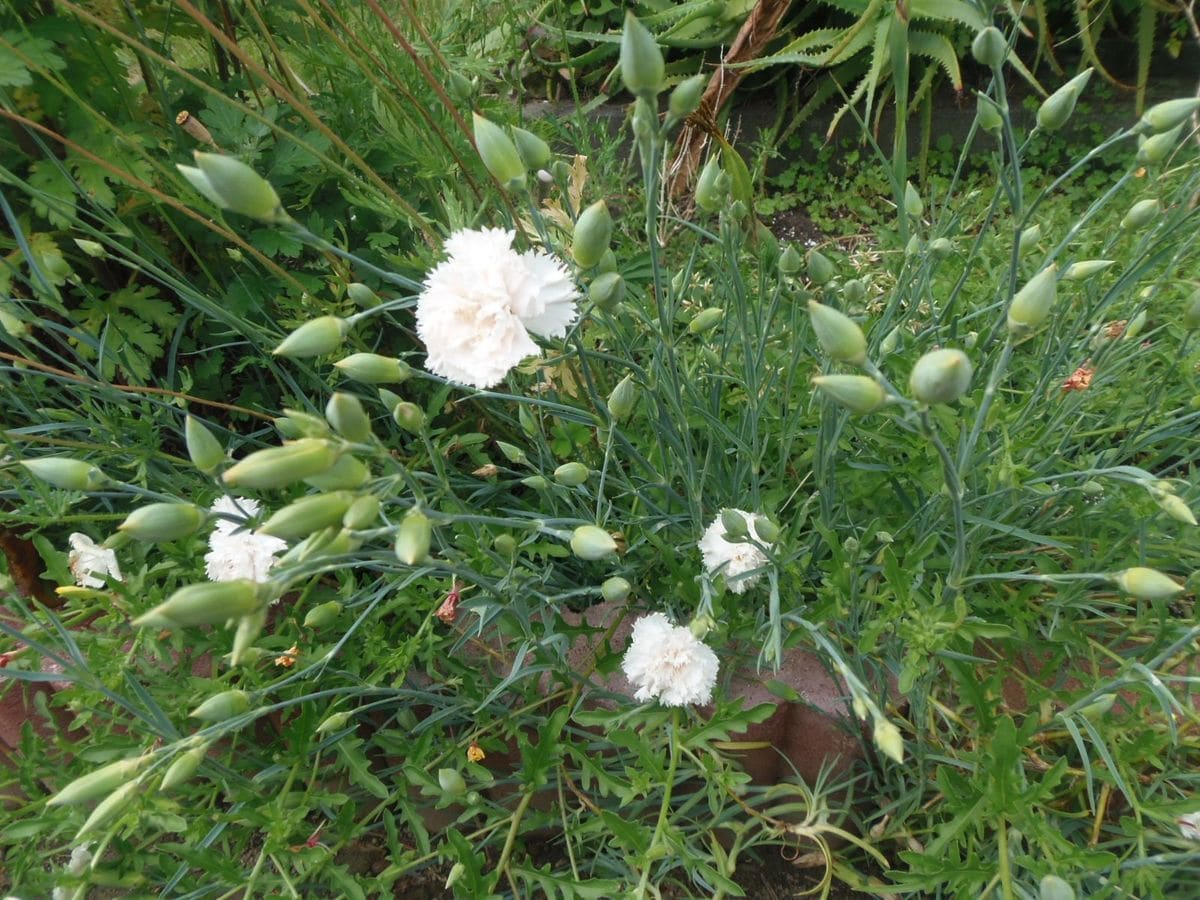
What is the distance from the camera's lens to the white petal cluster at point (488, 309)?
76 cm

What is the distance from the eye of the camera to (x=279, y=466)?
61cm

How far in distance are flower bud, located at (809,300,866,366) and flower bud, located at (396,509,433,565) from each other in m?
0.37

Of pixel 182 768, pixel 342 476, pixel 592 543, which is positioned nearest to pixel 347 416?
pixel 342 476

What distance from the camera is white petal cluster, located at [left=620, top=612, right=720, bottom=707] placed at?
3.16ft

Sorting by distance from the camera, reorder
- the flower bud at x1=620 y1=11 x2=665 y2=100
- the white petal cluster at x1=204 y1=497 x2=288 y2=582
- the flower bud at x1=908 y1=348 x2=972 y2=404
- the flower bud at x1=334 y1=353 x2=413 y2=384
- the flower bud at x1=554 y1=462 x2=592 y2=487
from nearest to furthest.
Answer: the flower bud at x1=908 y1=348 x2=972 y2=404, the flower bud at x1=620 y1=11 x2=665 y2=100, the flower bud at x1=334 y1=353 x2=413 y2=384, the flower bud at x1=554 y1=462 x2=592 y2=487, the white petal cluster at x1=204 y1=497 x2=288 y2=582

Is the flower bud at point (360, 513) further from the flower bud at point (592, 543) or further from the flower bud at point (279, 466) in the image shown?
the flower bud at point (592, 543)

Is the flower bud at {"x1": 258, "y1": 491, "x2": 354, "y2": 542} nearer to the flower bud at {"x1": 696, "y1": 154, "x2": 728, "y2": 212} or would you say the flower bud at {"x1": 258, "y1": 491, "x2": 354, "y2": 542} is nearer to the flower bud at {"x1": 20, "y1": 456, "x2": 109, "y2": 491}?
the flower bud at {"x1": 20, "y1": 456, "x2": 109, "y2": 491}

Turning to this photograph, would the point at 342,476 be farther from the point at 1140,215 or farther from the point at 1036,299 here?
the point at 1140,215

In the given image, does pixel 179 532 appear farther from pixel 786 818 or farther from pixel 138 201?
pixel 786 818

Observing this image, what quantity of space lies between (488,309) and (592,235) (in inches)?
4.8

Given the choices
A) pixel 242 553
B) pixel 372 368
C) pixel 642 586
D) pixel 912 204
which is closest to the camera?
pixel 372 368

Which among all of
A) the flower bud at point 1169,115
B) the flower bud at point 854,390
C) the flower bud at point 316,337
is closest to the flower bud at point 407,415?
the flower bud at point 316,337

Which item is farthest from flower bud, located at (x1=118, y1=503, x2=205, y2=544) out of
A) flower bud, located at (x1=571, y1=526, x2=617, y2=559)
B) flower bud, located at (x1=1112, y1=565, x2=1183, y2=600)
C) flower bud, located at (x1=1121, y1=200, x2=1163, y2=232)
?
flower bud, located at (x1=1121, y1=200, x2=1163, y2=232)

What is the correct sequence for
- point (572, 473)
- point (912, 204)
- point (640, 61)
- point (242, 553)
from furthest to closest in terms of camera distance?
point (912, 204) < point (242, 553) < point (572, 473) < point (640, 61)
